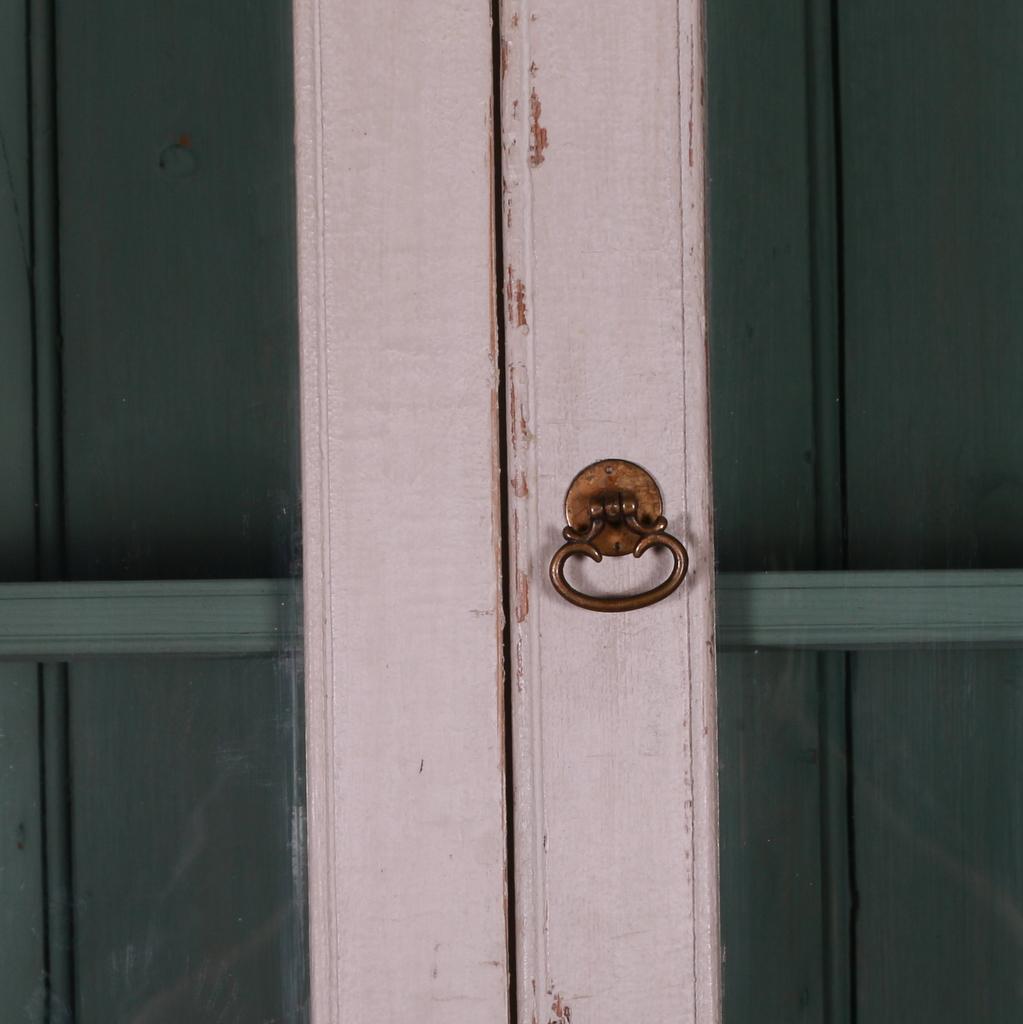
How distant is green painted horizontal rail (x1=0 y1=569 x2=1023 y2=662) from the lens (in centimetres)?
51

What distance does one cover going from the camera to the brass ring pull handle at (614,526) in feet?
1.65

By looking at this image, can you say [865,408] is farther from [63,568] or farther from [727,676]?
[63,568]

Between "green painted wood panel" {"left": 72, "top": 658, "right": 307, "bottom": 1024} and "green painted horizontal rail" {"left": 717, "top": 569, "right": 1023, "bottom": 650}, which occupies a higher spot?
"green painted horizontal rail" {"left": 717, "top": 569, "right": 1023, "bottom": 650}

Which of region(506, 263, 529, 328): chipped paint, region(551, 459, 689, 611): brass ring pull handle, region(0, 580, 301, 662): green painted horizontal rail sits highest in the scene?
region(506, 263, 529, 328): chipped paint

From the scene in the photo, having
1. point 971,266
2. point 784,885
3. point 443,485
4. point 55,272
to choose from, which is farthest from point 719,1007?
point 55,272

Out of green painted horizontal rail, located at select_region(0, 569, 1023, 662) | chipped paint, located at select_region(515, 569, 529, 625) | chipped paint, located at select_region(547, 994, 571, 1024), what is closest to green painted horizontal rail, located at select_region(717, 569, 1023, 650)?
green painted horizontal rail, located at select_region(0, 569, 1023, 662)

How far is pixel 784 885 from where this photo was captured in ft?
1.73

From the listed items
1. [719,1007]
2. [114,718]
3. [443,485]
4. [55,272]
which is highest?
[55,272]

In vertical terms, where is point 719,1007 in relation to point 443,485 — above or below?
below

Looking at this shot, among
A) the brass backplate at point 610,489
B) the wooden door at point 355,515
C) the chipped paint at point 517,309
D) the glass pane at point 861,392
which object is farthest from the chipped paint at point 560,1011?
the chipped paint at point 517,309

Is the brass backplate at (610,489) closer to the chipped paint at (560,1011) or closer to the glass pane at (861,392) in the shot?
the glass pane at (861,392)

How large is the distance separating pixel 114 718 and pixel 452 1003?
240 millimetres

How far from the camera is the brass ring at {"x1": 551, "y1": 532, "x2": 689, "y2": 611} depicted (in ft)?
1.64

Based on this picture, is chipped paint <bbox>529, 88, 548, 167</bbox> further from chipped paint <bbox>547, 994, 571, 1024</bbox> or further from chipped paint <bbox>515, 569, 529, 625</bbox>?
chipped paint <bbox>547, 994, 571, 1024</bbox>
